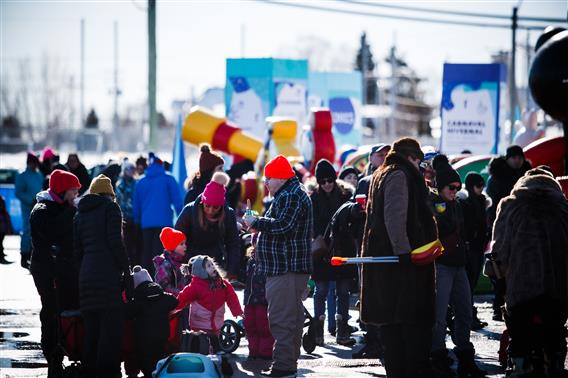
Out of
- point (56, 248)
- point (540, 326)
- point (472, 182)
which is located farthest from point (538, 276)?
point (472, 182)

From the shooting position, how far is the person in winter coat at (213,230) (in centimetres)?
1152

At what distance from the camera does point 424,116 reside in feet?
361

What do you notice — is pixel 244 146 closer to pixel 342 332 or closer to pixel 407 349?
pixel 342 332

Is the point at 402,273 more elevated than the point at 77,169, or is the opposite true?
the point at 77,169

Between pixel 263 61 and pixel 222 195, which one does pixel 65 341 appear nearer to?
pixel 222 195

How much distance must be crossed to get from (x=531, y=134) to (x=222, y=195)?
41.8ft

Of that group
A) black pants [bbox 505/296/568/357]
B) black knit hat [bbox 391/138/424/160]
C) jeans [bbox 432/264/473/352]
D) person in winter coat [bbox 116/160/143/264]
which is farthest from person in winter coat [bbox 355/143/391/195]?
person in winter coat [bbox 116/160/143/264]

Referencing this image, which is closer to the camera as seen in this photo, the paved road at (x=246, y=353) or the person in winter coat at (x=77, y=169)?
the paved road at (x=246, y=353)

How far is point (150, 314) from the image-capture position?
32.0ft

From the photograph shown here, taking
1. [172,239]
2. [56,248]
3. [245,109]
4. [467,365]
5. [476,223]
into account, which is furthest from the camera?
[245,109]

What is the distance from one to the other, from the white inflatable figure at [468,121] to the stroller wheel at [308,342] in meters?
11.4

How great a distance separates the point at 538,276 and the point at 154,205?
714 cm

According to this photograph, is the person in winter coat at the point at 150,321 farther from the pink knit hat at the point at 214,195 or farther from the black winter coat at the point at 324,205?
the black winter coat at the point at 324,205

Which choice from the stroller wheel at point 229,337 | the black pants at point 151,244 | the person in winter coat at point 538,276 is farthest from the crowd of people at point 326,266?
the black pants at point 151,244
